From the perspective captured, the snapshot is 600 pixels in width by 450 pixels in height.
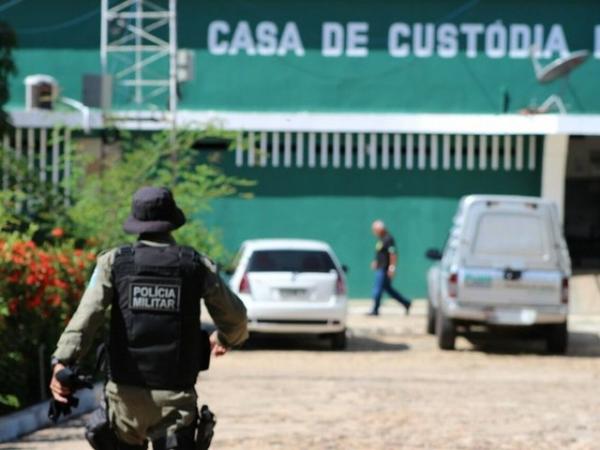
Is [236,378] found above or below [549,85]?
below

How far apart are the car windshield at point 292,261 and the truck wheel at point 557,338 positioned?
308 cm

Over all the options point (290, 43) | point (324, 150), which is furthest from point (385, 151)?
point (290, 43)

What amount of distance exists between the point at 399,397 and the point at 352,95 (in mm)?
15803

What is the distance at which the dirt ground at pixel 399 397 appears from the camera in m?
11.4

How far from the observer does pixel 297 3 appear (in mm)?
29547

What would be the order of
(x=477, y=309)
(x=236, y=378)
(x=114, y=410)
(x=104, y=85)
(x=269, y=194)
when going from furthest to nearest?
(x=269, y=194)
(x=104, y=85)
(x=477, y=309)
(x=236, y=378)
(x=114, y=410)

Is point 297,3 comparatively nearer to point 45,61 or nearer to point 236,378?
point 45,61

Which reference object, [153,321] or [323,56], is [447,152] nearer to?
[323,56]

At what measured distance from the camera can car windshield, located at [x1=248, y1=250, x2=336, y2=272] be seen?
20.0 meters

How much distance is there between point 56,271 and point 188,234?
25.6 feet

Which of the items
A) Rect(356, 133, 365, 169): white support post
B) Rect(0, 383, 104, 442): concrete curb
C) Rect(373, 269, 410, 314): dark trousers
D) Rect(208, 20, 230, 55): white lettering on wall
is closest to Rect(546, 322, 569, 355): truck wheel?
Rect(373, 269, 410, 314): dark trousers

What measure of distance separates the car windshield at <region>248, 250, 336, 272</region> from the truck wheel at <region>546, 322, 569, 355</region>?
308 centimetres

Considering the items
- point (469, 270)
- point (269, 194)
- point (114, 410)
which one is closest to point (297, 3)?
point (269, 194)

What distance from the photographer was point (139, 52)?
2831cm
